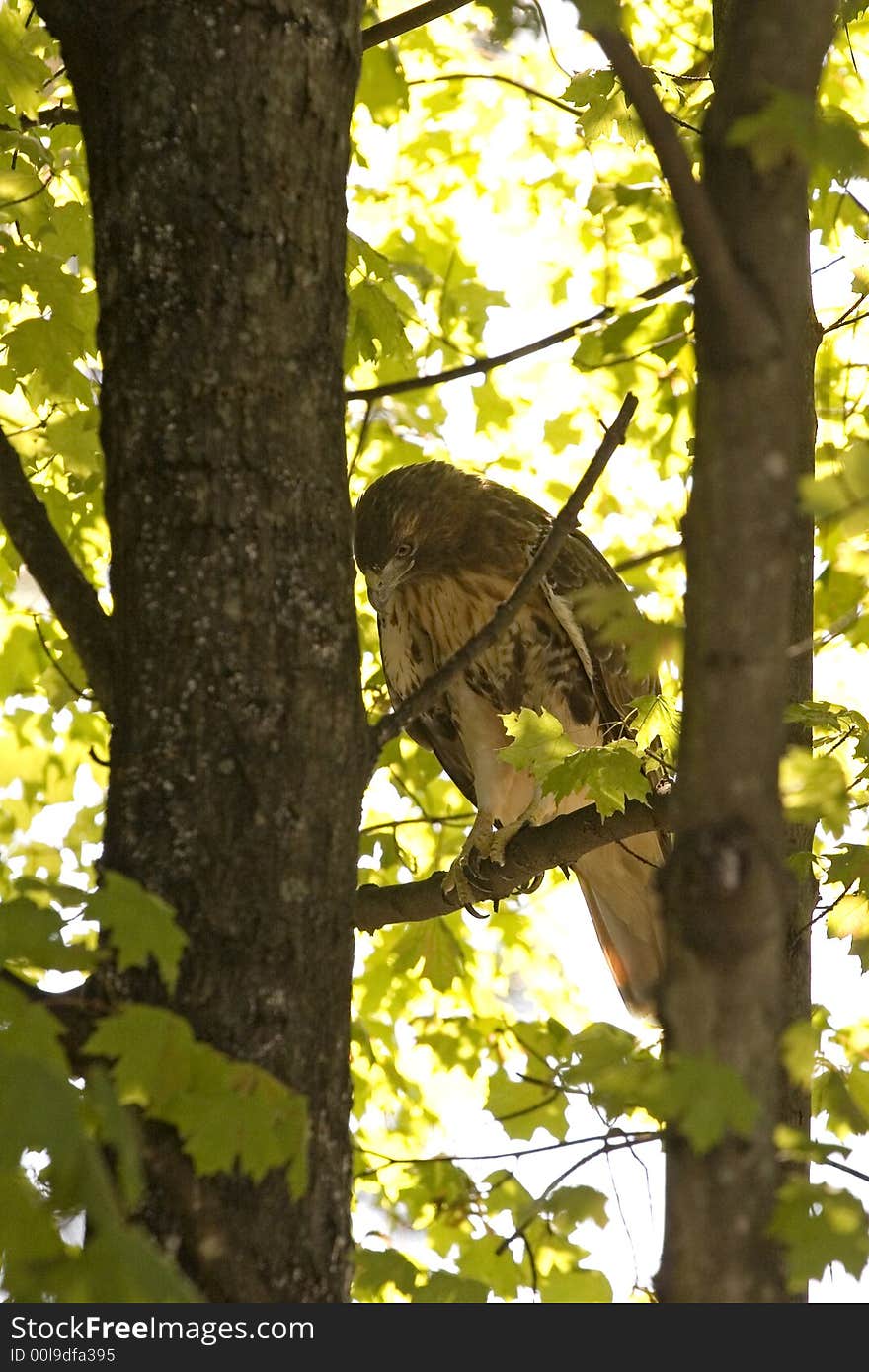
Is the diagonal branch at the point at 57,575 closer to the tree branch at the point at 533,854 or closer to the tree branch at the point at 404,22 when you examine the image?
the tree branch at the point at 404,22

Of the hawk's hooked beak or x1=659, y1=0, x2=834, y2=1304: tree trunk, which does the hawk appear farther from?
x1=659, y1=0, x2=834, y2=1304: tree trunk

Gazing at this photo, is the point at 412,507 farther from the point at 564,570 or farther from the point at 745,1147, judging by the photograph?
the point at 745,1147

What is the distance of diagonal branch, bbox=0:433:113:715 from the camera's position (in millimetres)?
2479

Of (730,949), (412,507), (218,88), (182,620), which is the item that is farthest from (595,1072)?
(412,507)

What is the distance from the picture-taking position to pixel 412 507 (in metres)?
5.31

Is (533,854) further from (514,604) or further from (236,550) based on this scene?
(236,550)

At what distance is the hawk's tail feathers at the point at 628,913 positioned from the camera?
18.4 feet

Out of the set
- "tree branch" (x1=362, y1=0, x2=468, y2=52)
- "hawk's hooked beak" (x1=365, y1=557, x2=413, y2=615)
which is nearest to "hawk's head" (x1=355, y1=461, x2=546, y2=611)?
"hawk's hooked beak" (x1=365, y1=557, x2=413, y2=615)

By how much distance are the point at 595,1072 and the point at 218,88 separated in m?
1.77

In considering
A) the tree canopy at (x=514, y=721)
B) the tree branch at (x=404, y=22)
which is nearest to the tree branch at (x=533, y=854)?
the tree canopy at (x=514, y=721)

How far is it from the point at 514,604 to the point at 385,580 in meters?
2.60

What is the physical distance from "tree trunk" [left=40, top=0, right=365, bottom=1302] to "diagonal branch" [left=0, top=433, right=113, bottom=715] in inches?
7.1

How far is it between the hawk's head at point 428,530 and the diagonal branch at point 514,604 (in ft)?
8.50

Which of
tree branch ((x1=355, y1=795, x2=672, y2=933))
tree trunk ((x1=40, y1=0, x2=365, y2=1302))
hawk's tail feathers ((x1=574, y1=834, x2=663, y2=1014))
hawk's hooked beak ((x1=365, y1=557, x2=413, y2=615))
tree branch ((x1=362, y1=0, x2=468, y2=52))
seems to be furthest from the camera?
hawk's tail feathers ((x1=574, y1=834, x2=663, y2=1014))
